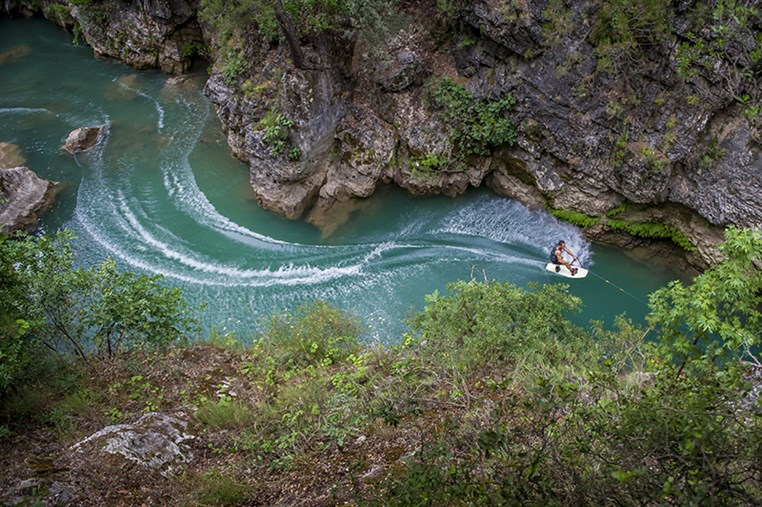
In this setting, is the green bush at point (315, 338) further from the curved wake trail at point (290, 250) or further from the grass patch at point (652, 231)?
the grass patch at point (652, 231)

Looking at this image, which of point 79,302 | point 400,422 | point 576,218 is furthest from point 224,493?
point 576,218

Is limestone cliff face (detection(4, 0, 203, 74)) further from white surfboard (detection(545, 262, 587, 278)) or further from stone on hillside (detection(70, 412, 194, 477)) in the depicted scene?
stone on hillside (detection(70, 412, 194, 477))

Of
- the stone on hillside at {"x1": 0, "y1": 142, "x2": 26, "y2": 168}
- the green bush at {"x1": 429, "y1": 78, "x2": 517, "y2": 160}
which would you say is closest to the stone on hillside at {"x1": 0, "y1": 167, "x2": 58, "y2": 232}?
the stone on hillside at {"x1": 0, "y1": 142, "x2": 26, "y2": 168}

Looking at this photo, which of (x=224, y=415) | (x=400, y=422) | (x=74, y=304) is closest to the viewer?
(x=400, y=422)

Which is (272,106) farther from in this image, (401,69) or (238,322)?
(238,322)

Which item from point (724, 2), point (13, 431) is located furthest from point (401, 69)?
point (13, 431)

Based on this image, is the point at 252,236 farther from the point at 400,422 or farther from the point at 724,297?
the point at 724,297
